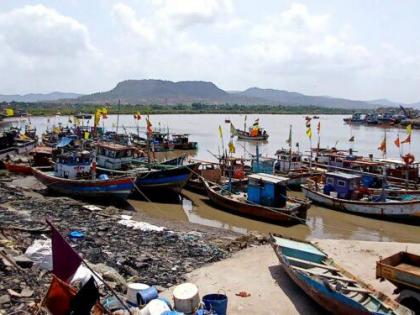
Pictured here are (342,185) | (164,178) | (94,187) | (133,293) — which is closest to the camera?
(133,293)

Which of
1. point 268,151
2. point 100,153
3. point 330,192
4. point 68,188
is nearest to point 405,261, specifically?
point 330,192

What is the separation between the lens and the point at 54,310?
778 centimetres

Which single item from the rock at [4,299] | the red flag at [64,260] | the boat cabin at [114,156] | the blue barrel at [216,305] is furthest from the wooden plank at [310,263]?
the boat cabin at [114,156]

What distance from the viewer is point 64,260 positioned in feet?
25.6

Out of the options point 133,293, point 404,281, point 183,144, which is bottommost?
point 183,144

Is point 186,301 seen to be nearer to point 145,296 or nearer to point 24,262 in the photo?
point 145,296

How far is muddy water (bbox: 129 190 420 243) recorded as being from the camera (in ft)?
67.4

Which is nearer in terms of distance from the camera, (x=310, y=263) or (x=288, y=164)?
(x=310, y=263)

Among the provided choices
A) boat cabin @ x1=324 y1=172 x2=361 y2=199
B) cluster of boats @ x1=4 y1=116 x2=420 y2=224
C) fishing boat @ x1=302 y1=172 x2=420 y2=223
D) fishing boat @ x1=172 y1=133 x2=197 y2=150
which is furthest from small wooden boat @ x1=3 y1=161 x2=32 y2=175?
fishing boat @ x1=172 y1=133 x2=197 y2=150

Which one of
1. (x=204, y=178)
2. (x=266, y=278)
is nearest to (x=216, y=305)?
(x=266, y=278)

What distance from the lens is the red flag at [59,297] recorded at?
773cm

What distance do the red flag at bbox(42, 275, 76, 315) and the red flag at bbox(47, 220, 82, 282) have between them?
0.48 ft

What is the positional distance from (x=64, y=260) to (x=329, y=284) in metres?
5.64

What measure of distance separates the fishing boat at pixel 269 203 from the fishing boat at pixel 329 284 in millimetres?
7414
